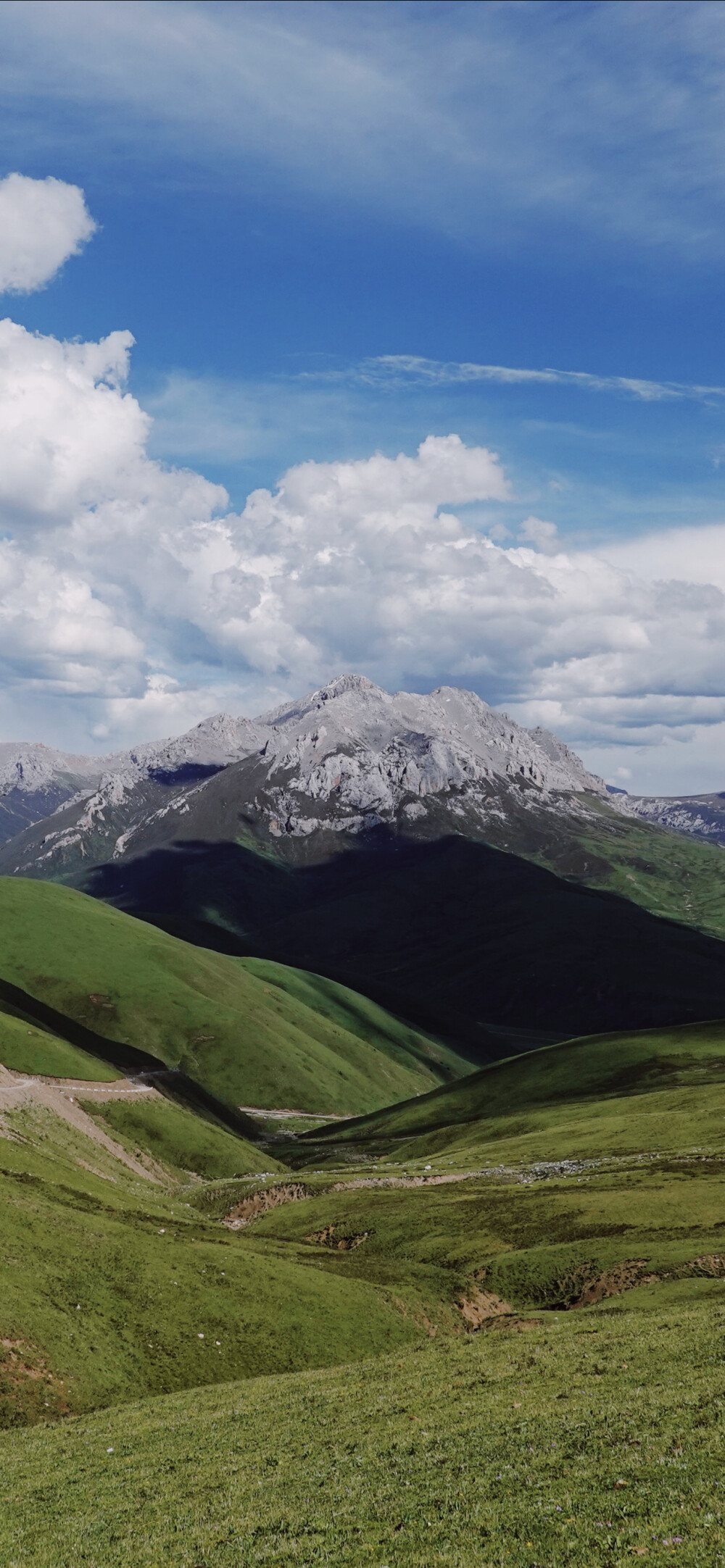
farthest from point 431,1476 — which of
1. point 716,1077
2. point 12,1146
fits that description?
point 716,1077

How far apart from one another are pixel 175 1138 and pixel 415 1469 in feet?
392

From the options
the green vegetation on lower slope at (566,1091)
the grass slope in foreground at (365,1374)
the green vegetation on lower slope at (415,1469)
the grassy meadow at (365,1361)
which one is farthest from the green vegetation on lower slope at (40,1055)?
the green vegetation on lower slope at (415,1469)

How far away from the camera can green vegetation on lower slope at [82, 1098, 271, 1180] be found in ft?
438

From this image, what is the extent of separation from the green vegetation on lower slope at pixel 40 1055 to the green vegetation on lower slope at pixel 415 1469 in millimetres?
91520

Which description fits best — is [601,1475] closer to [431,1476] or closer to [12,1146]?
[431,1476]

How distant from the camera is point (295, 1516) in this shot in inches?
1059

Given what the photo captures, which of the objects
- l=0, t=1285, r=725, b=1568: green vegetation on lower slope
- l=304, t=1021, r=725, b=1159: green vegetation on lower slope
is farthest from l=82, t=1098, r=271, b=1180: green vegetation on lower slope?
l=0, t=1285, r=725, b=1568: green vegetation on lower slope

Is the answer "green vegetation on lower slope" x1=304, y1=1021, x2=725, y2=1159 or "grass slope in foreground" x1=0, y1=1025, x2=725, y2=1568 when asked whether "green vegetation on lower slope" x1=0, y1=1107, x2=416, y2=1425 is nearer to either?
"grass slope in foreground" x1=0, y1=1025, x2=725, y2=1568

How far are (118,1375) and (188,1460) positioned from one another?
18334 millimetres

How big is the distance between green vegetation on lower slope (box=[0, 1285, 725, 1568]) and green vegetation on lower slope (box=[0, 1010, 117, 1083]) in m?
91.5

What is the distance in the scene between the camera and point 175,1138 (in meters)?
140

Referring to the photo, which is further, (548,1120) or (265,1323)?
(548,1120)

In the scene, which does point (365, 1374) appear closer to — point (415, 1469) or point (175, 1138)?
point (415, 1469)

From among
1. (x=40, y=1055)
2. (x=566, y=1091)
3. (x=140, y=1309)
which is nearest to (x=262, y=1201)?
(x=40, y=1055)
